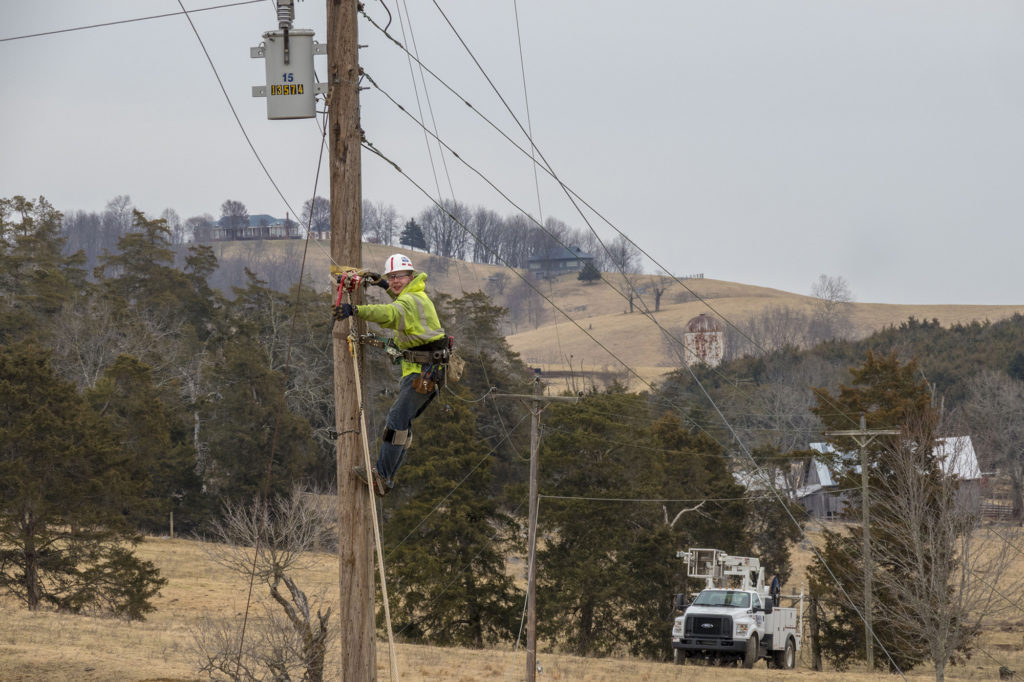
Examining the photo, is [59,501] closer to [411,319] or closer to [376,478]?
[376,478]

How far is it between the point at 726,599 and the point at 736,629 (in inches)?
43.7

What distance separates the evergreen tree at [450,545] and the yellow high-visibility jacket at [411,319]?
2951 centimetres

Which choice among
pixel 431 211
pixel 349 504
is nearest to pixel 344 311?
pixel 349 504

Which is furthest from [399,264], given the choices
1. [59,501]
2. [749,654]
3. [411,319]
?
[59,501]

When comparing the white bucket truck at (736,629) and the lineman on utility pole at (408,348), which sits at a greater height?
the lineman on utility pole at (408,348)

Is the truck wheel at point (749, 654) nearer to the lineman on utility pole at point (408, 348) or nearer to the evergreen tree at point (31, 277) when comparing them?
the lineman on utility pole at point (408, 348)

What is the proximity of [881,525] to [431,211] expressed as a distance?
14932 cm

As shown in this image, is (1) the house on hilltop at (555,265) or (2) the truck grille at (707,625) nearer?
(2) the truck grille at (707,625)

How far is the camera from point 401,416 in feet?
31.2

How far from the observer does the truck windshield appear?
29188 millimetres

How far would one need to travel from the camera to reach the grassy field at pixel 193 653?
19.8 meters

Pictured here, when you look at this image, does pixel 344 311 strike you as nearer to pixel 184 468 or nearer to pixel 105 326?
pixel 184 468

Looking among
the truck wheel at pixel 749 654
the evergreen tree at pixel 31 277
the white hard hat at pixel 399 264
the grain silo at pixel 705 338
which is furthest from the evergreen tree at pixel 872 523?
the grain silo at pixel 705 338

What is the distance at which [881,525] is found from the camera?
3447 centimetres
